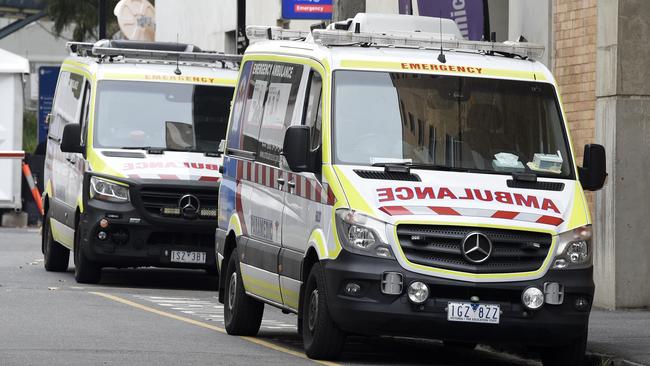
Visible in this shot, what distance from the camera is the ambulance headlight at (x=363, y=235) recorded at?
1199 cm

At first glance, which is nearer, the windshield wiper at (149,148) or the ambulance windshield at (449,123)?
the ambulance windshield at (449,123)

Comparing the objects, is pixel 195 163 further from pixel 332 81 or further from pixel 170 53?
pixel 332 81

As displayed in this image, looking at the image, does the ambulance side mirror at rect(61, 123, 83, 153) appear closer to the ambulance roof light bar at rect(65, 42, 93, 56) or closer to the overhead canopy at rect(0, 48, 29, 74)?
the ambulance roof light bar at rect(65, 42, 93, 56)

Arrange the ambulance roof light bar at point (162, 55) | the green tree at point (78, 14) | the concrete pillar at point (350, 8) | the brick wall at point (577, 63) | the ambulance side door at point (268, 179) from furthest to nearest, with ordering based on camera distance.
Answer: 1. the green tree at point (78, 14)
2. the ambulance roof light bar at point (162, 55)
3. the concrete pillar at point (350, 8)
4. the brick wall at point (577, 63)
5. the ambulance side door at point (268, 179)

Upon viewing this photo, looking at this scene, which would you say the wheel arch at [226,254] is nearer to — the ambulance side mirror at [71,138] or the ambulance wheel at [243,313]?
the ambulance wheel at [243,313]

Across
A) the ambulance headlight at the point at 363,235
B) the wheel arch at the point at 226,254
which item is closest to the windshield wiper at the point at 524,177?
the ambulance headlight at the point at 363,235

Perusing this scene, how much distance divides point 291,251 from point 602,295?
529cm

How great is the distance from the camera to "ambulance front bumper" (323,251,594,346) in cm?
1197

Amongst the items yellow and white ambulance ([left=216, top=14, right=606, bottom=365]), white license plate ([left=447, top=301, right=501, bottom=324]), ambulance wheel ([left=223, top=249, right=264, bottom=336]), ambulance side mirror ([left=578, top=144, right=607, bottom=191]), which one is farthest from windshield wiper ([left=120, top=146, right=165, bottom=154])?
white license plate ([left=447, top=301, right=501, bottom=324])

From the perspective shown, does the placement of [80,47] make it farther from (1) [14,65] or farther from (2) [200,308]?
(1) [14,65]

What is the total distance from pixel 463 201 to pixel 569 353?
1320mm

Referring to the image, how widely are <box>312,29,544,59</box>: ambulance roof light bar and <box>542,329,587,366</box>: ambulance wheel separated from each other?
246 centimetres

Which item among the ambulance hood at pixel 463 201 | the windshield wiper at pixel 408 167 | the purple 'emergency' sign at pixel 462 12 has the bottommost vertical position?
the ambulance hood at pixel 463 201

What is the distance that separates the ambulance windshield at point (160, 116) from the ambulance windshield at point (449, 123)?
283 inches
